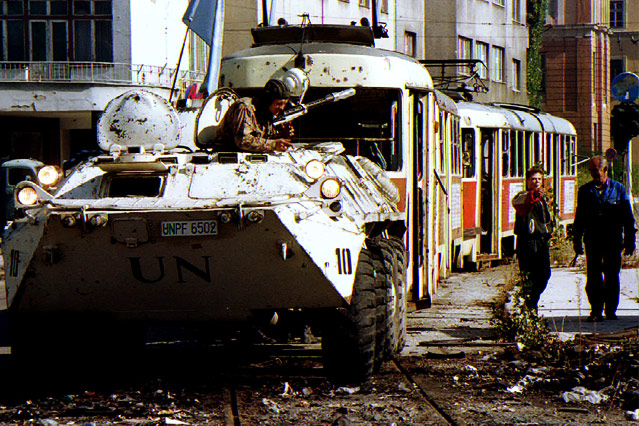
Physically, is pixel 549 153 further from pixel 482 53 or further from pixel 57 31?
pixel 482 53

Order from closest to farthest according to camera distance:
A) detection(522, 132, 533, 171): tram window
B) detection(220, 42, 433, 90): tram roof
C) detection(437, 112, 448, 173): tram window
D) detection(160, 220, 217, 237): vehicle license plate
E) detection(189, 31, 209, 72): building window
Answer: detection(160, 220, 217, 237): vehicle license plate
detection(220, 42, 433, 90): tram roof
detection(437, 112, 448, 173): tram window
detection(522, 132, 533, 171): tram window
detection(189, 31, 209, 72): building window

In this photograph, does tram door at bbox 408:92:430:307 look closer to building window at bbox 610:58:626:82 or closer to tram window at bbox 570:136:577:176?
tram window at bbox 570:136:577:176

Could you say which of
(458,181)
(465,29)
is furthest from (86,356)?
(465,29)

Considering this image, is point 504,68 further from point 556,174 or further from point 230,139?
point 230,139

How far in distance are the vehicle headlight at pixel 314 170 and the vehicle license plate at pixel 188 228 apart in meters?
0.98

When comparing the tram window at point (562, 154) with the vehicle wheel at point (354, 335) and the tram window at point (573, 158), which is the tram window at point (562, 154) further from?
the vehicle wheel at point (354, 335)

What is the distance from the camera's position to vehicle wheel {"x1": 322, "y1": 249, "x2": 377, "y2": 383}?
7.81 m

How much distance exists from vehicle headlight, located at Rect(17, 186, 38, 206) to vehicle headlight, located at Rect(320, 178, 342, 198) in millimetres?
1876

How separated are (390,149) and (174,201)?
3.53m

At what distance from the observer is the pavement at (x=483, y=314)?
10.2 m

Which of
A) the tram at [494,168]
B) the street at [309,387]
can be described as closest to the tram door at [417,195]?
the street at [309,387]

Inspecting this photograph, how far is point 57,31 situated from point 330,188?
22089 millimetres

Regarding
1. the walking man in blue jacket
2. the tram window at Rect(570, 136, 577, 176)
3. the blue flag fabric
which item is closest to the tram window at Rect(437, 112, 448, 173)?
the walking man in blue jacket

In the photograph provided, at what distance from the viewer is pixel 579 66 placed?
52.3 metres
